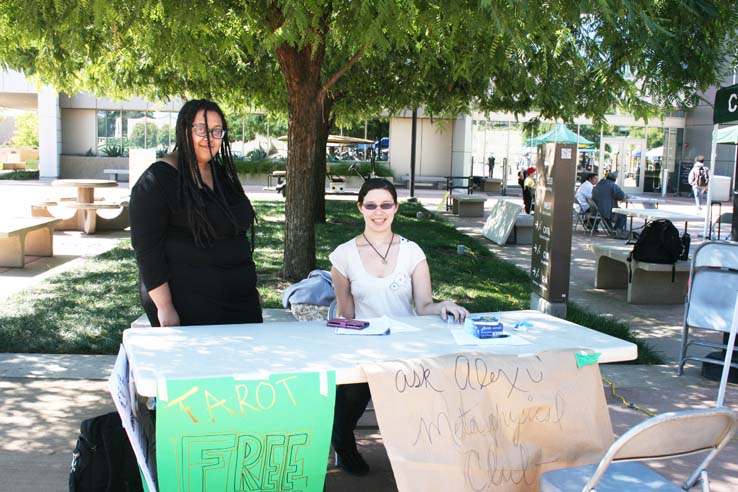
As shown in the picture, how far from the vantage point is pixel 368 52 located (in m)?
7.38

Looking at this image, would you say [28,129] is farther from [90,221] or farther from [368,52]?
[368,52]

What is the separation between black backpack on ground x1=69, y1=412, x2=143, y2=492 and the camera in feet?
11.0

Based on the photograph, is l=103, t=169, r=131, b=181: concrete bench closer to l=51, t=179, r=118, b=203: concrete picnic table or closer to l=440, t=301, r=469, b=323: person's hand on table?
l=51, t=179, r=118, b=203: concrete picnic table

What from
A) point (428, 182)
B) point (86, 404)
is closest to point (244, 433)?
point (86, 404)

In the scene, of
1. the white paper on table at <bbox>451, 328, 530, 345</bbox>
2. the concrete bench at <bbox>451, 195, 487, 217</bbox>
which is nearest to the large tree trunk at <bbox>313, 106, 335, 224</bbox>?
the concrete bench at <bbox>451, 195, 487, 217</bbox>

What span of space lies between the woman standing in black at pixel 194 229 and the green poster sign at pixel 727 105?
13.3ft

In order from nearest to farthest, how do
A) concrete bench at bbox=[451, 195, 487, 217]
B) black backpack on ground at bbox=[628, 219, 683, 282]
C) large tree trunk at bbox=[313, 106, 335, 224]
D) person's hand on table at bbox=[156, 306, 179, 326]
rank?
person's hand on table at bbox=[156, 306, 179, 326] < black backpack on ground at bbox=[628, 219, 683, 282] < large tree trunk at bbox=[313, 106, 335, 224] < concrete bench at bbox=[451, 195, 487, 217]

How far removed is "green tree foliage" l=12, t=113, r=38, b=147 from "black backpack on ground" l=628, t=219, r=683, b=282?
54602mm

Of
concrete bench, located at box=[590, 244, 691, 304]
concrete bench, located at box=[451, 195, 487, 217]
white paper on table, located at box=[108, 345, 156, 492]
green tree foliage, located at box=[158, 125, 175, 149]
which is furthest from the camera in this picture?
green tree foliage, located at box=[158, 125, 175, 149]

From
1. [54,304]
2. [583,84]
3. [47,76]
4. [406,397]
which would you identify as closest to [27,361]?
[54,304]

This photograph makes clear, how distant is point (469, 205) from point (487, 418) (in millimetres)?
17332

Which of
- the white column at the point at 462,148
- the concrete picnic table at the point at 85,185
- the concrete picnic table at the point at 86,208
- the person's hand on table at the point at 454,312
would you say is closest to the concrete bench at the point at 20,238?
the concrete picnic table at the point at 86,208

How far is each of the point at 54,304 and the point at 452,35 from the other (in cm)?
499

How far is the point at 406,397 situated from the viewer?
3.05 metres
